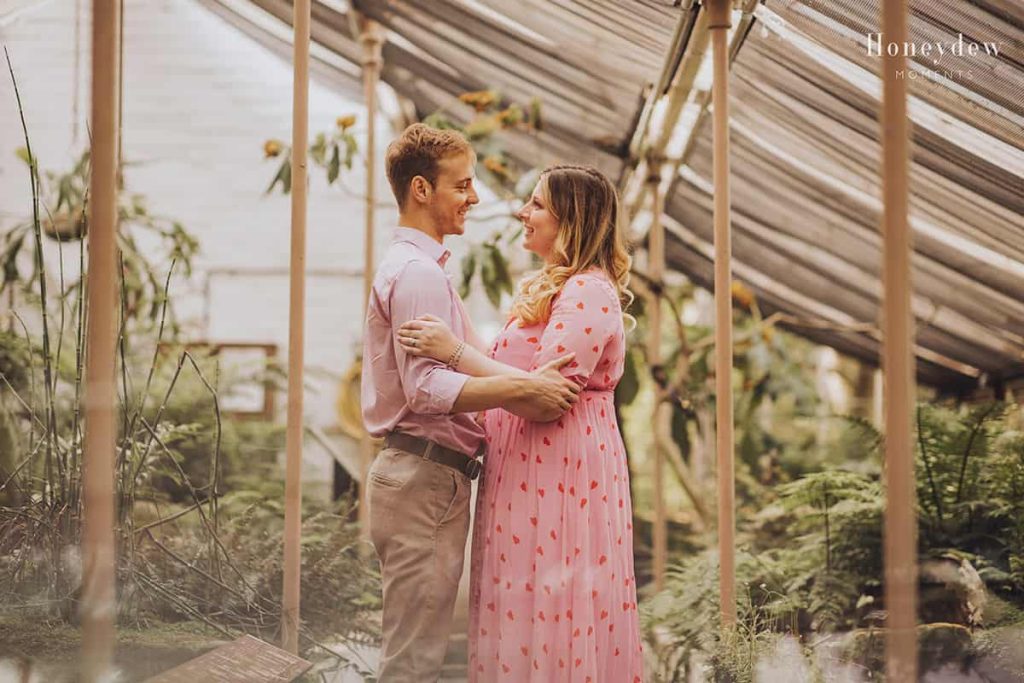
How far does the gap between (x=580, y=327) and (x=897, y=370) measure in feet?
2.98

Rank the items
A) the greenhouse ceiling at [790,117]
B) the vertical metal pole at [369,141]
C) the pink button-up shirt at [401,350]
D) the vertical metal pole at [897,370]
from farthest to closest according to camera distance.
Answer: the vertical metal pole at [369,141] < the greenhouse ceiling at [790,117] < the pink button-up shirt at [401,350] < the vertical metal pole at [897,370]

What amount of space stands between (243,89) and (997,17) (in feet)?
22.8

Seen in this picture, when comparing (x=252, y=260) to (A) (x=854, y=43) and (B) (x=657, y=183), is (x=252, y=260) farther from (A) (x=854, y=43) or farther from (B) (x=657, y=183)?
(A) (x=854, y=43)

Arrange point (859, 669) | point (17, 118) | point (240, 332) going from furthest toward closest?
1. point (240, 332)
2. point (17, 118)
3. point (859, 669)

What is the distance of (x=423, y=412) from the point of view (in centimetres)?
233

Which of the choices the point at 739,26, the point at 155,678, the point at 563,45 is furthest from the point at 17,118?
the point at 739,26

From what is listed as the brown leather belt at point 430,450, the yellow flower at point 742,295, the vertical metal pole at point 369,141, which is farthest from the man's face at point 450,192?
the yellow flower at point 742,295

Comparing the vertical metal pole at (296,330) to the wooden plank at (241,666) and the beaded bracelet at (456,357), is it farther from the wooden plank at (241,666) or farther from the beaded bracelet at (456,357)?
the beaded bracelet at (456,357)

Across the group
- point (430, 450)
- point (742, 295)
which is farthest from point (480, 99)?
point (430, 450)

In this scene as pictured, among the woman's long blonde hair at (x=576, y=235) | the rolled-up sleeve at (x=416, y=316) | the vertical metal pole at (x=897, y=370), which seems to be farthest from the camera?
the woman's long blonde hair at (x=576, y=235)

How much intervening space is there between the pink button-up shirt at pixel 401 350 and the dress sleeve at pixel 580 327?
0.78 ft

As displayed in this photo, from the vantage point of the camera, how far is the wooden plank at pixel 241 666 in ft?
8.16

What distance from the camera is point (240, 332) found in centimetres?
902

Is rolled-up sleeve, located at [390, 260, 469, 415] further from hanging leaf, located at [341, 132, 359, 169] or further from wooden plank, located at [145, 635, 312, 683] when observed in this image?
hanging leaf, located at [341, 132, 359, 169]
